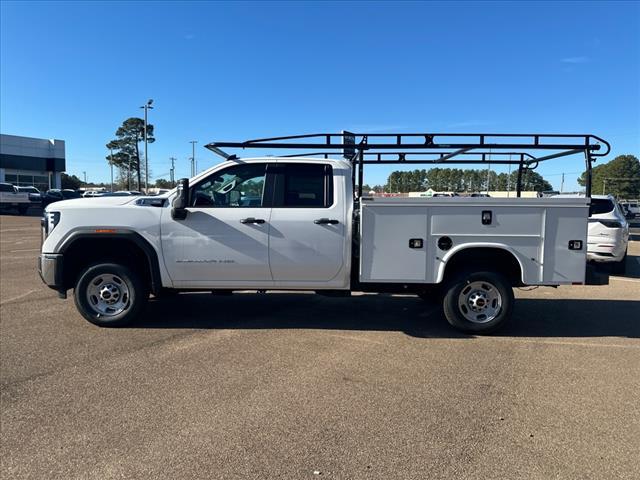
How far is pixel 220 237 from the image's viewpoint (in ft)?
19.6

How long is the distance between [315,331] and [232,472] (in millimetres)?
3123

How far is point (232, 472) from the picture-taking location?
3021mm

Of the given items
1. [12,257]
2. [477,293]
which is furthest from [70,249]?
[12,257]

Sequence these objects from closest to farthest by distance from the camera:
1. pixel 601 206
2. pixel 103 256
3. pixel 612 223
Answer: pixel 103 256 → pixel 612 223 → pixel 601 206

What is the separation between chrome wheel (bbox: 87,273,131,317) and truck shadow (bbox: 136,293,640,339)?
14.0 inches

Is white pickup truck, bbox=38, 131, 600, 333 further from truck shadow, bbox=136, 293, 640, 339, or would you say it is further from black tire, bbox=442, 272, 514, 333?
truck shadow, bbox=136, 293, 640, 339

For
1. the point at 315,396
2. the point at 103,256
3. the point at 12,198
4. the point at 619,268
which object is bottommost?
the point at 315,396

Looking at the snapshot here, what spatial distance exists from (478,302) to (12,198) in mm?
36689

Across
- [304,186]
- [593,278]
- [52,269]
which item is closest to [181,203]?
[304,186]

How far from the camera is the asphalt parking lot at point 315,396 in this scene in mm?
3158

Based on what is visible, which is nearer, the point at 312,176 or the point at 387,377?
the point at 387,377

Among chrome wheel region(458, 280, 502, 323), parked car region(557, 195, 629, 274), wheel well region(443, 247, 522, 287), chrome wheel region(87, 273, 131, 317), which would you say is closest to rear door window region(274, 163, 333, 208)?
wheel well region(443, 247, 522, 287)

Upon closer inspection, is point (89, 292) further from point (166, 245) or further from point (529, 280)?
point (529, 280)

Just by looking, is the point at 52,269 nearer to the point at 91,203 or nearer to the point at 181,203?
the point at 91,203
